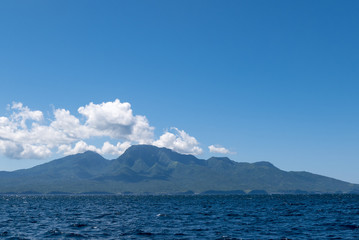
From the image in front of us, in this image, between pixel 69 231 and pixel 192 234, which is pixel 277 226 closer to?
pixel 192 234

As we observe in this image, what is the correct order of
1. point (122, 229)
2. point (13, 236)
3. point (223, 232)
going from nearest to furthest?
1. point (13, 236)
2. point (223, 232)
3. point (122, 229)

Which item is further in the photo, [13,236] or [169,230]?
[169,230]

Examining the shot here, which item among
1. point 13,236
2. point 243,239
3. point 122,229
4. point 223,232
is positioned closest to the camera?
point 243,239

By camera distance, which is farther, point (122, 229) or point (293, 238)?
point (122, 229)

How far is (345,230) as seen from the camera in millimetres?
46719

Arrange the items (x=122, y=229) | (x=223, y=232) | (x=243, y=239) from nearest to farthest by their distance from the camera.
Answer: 1. (x=243, y=239)
2. (x=223, y=232)
3. (x=122, y=229)

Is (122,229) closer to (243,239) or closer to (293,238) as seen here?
(243,239)

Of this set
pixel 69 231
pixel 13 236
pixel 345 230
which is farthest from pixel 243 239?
pixel 13 236

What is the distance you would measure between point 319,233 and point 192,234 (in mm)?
17202

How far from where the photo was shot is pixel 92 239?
131 feet

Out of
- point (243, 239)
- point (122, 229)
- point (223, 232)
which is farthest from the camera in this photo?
point (122, 229)

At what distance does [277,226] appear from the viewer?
5106 cm

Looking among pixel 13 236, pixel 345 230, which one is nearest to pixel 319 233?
pixel 345 230

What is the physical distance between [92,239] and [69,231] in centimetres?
789
